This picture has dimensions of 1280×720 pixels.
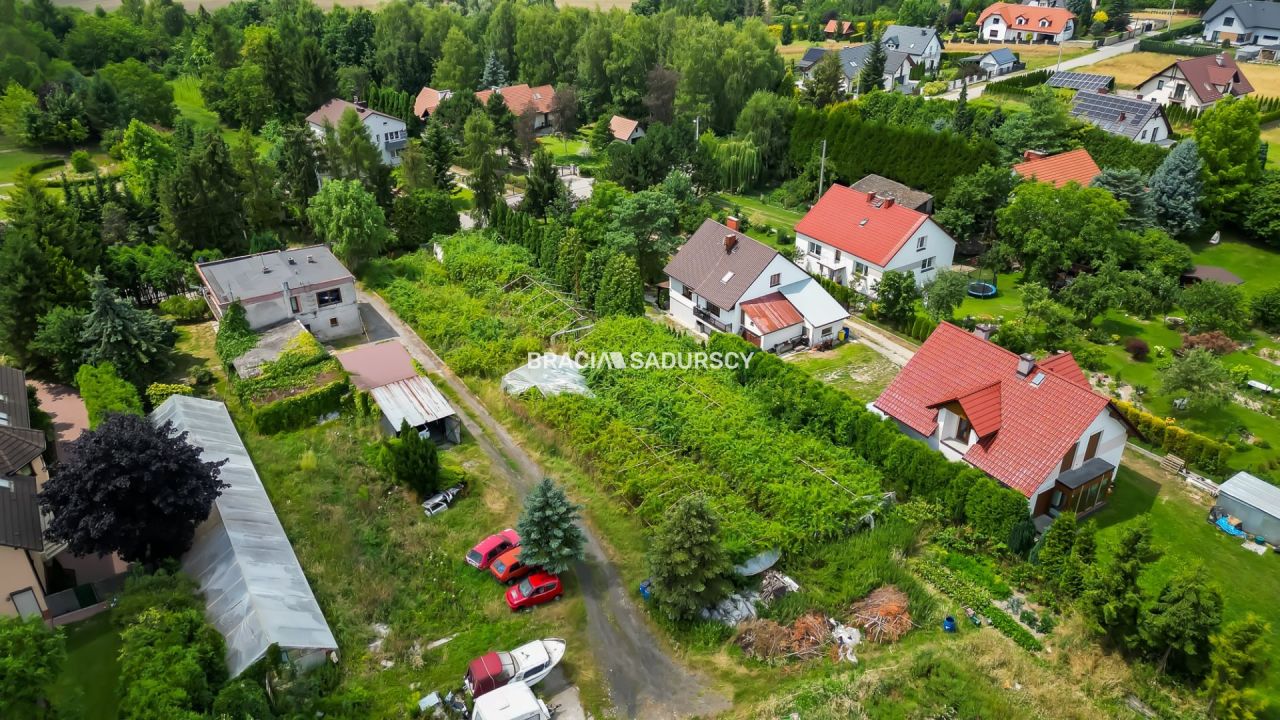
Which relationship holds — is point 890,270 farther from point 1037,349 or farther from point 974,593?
point 974,593

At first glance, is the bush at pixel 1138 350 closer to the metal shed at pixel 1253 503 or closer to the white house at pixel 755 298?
the metal shed at pixel 1253 503

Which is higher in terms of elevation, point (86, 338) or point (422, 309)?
point (86, 338)

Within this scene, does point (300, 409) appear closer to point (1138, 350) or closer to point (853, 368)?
point (853, 368)

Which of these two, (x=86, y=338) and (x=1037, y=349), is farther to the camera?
(x=1037, y=349)

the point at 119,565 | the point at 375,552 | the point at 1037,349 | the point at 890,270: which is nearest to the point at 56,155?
the point at 119,565

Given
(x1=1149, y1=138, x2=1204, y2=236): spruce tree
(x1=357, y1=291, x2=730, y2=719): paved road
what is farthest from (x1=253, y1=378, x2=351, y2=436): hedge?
(x1=1149, y1=138, x2=1204, y2=236): spruce tree
